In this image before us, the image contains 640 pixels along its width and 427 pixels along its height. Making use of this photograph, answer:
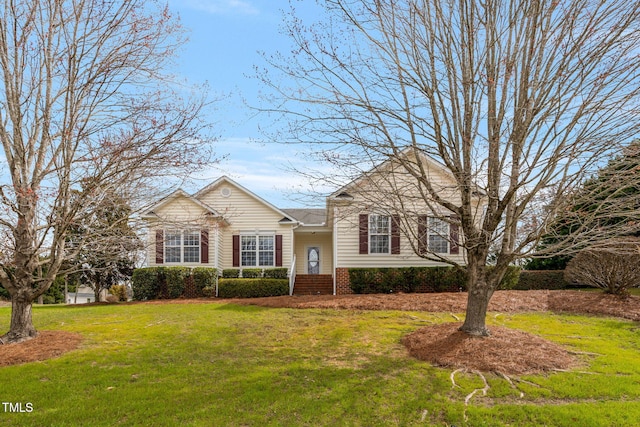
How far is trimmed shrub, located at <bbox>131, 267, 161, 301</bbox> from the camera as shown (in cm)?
1833

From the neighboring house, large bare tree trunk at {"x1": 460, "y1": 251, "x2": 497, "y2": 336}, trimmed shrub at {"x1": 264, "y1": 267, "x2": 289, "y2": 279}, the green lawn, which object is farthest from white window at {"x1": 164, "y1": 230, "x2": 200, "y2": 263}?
large bare tree trunk at {"x1": 460, "y1": 251, "x2": 497, "y2": 336}

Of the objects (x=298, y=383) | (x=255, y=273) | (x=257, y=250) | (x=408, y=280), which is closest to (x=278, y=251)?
(x=257, y=250)

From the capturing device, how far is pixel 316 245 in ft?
75.6

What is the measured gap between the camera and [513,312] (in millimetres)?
12383

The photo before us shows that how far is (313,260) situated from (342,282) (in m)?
5.61

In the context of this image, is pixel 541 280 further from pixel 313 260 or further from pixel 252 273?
pixel 252 273

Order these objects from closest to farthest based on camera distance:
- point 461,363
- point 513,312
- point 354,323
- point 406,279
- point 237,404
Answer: point 237,404 → point 461,363 → point 354,323 → point 513,312 → point 406,279

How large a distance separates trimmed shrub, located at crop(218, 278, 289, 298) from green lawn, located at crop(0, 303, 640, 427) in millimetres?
7490

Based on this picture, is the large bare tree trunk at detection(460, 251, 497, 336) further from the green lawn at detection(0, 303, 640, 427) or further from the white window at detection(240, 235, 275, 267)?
the white window at detection(240, 235, 275, 267)

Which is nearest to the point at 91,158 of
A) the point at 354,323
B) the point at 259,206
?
the point at 354,323

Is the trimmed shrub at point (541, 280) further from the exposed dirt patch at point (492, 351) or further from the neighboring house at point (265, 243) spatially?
the exposed dirt patch at point (492, 351)

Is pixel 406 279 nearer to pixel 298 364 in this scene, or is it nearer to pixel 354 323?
pixel 354 323

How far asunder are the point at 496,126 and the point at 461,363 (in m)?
4.13

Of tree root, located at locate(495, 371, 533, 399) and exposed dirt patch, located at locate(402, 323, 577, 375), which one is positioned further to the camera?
exposed dirt patch, located at locate(402, 323, 577, 375)
